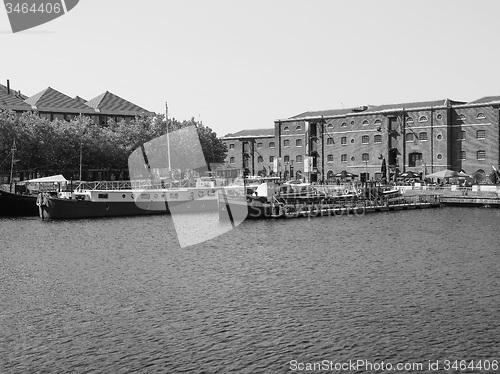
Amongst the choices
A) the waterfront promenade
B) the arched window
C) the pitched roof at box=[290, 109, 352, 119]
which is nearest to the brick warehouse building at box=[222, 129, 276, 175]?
the pitched roof at box=[290, 109, 352, 119]

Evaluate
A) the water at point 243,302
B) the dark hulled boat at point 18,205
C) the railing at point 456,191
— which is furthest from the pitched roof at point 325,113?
the water at point 243,302

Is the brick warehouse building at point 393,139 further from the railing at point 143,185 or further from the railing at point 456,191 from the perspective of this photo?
the railing at point 143,185

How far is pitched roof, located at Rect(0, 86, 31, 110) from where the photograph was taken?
129 meters

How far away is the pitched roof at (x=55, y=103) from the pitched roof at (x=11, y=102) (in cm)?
180

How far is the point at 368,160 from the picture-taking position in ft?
390

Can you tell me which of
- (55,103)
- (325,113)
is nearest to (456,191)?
(325,113)

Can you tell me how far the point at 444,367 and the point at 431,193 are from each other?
7604 cm

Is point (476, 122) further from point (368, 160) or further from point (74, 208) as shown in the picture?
point (74, 208)

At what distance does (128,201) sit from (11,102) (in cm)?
6600

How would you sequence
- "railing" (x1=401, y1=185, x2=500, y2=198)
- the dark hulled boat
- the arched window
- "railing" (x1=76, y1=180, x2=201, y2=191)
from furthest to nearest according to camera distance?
the arched window → "railing" (x1=401, y1=185, x2=500, y2=198) → "railing" (x1=76, y1=180, x2=201, y2=191) → the dark hulled boat

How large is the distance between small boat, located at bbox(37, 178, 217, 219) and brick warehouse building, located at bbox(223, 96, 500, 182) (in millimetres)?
22311

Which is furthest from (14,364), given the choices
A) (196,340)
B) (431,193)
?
(431,193)

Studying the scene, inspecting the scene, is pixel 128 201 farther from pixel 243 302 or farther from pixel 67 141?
pixel 243 302

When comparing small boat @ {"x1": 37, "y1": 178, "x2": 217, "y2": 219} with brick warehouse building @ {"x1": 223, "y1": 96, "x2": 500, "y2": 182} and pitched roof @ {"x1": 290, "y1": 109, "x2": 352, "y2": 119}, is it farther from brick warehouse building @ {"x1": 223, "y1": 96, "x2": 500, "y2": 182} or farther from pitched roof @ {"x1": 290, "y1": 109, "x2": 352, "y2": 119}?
pitched roof @ {"x1": 290, "y1": 109, "x2": 352, "y2": 119}
